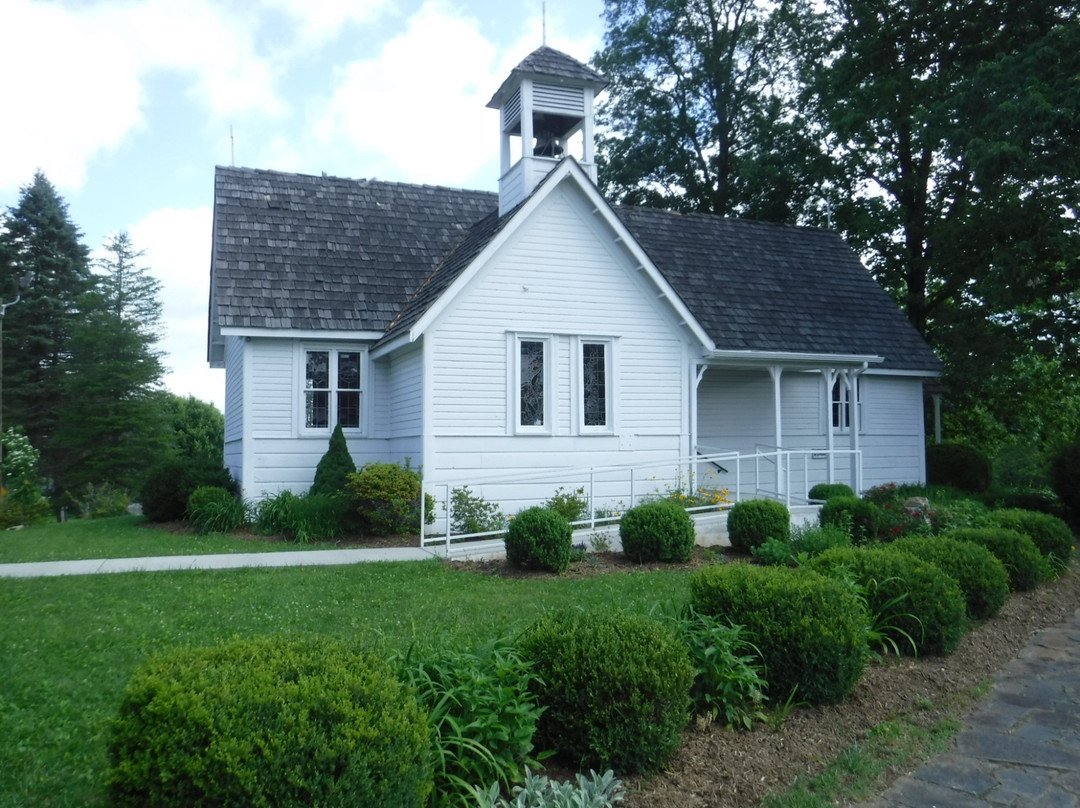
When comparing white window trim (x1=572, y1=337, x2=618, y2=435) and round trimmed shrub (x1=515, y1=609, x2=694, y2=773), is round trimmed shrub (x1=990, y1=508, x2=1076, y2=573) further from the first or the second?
round trimmed shrub (x1=515, y1=609, x2=694, y2=773)

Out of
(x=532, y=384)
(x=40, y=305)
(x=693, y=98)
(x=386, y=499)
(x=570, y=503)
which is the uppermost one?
(x=693, y=98)

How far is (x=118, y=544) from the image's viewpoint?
1418cm

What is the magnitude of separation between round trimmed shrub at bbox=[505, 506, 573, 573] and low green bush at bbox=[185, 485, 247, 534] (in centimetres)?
647

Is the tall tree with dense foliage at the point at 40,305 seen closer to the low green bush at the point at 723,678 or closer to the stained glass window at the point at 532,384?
the stained glass window at the point at 532,384

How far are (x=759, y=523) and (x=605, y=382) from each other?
478 centimetres

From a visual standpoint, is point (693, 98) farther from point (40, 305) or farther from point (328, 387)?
point (40, 305)

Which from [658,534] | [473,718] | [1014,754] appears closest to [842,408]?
[658,534]

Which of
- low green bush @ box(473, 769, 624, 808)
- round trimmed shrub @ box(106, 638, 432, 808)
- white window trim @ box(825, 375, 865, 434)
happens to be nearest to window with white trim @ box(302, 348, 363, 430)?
white window trim @ box(825, 375, 865, 434)

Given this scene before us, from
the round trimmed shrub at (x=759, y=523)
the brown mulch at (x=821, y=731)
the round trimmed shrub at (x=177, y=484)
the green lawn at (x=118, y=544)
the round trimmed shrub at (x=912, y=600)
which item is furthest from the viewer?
the round trimmed shrub at (x=177, y=484)

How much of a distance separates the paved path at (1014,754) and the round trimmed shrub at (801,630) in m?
0.82

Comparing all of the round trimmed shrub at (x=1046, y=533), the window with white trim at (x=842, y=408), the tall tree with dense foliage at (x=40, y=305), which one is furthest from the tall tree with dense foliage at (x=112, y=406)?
the round trimmed shrub at (x=1046, y=533)

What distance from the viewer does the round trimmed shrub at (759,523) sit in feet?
41.4

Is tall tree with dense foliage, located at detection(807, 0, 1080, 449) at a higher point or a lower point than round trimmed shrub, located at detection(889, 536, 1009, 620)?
higher

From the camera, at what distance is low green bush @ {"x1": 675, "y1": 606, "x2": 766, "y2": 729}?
224 inches
